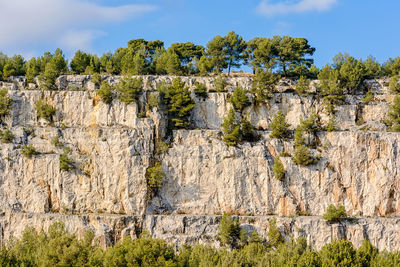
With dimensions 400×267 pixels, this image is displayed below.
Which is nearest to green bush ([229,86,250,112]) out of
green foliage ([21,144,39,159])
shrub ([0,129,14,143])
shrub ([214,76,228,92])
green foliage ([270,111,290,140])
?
shrub ([214,76,228,92])

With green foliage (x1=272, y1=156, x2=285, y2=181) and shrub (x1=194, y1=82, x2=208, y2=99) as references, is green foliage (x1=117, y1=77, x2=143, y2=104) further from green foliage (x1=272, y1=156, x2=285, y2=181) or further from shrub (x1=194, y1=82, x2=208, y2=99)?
green foliage (x1=272, y1=156, x2=285, y2=181)

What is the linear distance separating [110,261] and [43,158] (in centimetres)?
1730

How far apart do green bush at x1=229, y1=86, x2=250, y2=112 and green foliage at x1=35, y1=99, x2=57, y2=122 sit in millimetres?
19209

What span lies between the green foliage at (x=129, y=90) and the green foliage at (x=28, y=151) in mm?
10143

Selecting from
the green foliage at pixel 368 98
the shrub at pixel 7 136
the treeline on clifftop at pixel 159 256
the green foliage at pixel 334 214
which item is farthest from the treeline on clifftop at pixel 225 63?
the treeline on clifftop at pixel 159 256

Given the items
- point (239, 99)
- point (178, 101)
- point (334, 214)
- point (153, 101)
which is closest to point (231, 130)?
point (239, 99)

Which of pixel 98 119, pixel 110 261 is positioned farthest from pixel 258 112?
pixel 110 261

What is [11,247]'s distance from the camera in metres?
42.8

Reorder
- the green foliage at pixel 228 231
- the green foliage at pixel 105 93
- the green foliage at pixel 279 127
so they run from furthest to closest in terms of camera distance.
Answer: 1. the green foliage at pixel 105 93
2. the green foliage at pixel 279 127
3. the green foliage at pixel 228 231

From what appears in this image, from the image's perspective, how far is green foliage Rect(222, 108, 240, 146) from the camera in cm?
5150

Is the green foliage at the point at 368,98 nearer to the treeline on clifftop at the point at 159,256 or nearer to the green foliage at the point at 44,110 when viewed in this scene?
the treeline on clifftop at the point at 159,256

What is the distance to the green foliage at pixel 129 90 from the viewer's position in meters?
53.1

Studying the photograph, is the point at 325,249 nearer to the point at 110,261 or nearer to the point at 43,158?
the point at 110,261

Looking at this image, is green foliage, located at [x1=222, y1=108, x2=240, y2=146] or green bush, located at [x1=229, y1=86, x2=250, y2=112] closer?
Result: green foliage, located at [x1=222, y1=108, x2=240, y2=146]
